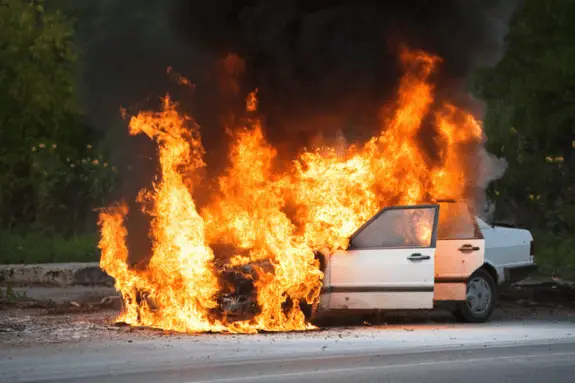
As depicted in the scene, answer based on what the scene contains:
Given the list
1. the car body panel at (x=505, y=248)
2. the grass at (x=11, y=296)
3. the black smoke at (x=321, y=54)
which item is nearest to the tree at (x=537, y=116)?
the black smoke at (x=321, y=54)

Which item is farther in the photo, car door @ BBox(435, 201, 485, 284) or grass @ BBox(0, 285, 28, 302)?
grass @ BBox(0, 285, 28, 302)

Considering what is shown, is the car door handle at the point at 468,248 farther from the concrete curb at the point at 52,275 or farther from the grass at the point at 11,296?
the concrete curb at the point at 52,275

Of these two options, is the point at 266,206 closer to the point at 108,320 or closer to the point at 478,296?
the point at 108,320

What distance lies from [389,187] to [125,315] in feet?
12.2

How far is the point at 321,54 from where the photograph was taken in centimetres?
1734

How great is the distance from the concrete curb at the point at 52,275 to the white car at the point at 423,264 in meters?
7.10

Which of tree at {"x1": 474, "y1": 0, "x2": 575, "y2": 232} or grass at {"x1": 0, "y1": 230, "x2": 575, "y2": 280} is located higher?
tree at {"x1": 474, "y1": 0, "x2": 575, "y2": 232}

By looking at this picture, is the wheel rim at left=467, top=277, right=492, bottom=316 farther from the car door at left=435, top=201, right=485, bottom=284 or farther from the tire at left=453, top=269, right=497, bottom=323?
the car door at left=435, top=201, right=485, bottom=284

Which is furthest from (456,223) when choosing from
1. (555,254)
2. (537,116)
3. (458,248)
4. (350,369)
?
(537,116)

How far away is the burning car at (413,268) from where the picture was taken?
14.8 meters

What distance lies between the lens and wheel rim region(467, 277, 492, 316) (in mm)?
15914

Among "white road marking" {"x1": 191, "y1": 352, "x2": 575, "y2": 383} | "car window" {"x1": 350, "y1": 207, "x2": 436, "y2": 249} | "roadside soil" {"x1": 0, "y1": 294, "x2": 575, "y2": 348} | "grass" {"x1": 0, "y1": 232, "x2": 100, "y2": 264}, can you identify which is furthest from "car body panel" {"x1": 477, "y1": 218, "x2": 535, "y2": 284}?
"grass" {"x1": 0, "y1": 232, "x2": 100, "y2": 264}

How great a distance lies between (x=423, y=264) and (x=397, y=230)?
0.57 m

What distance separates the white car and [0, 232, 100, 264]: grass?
31.4 ft
